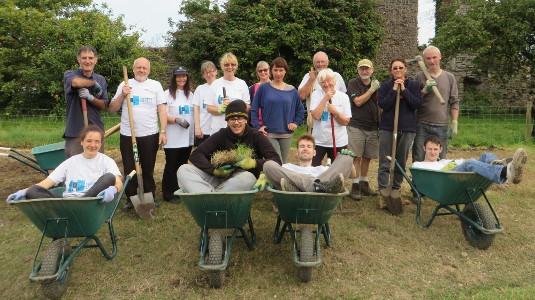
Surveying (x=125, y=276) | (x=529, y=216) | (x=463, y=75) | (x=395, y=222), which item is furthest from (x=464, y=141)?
(x=463, y=75)

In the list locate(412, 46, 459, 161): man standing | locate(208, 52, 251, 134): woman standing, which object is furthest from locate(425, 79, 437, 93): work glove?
locate(208, 52, 251, 134): woman standing

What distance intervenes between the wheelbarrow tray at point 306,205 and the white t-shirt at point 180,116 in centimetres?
182

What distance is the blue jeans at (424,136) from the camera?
15.0 ft

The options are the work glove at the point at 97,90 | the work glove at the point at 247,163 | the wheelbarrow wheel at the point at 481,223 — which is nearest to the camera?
the work glove at the point at 247,163

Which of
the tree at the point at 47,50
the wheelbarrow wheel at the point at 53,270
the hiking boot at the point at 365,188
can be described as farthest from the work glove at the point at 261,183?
the tree at the point at 47,50

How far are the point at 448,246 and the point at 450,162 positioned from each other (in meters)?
0.74

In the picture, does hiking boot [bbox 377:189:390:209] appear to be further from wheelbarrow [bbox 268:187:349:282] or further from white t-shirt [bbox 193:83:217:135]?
white t-shirt [bbox 193:83:217:135]

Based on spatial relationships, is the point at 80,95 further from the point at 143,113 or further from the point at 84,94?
the point at 143,113

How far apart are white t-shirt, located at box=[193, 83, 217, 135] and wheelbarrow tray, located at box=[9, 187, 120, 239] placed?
67.1 inches

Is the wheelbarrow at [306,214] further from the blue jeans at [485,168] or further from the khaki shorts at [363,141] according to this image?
the khaki shorts at [363,141]

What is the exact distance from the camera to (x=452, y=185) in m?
3.51

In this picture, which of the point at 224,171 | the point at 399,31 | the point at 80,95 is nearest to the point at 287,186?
the point at 224,171

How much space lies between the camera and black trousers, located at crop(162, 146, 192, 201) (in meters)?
4.61

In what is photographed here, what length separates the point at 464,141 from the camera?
28.3 feet
